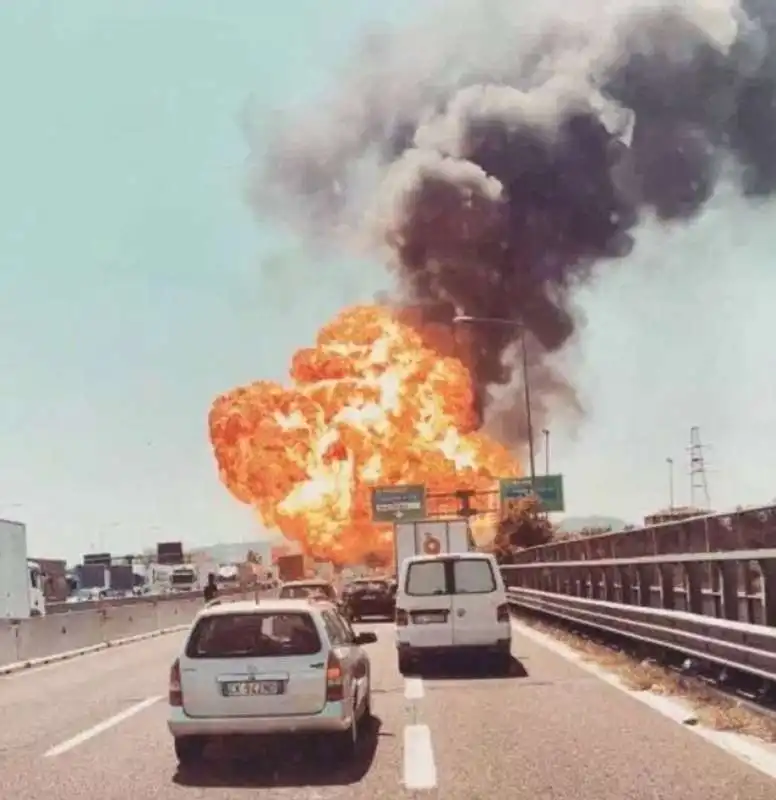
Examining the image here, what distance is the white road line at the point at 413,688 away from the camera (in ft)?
54.3

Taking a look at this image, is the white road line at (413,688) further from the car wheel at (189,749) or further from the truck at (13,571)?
the truck at (13,571)

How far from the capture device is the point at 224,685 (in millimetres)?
10828

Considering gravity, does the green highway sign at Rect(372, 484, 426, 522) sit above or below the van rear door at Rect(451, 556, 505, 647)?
above

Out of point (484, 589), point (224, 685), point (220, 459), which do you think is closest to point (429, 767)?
point (224, 685)

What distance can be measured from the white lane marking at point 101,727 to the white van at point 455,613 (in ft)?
14.4

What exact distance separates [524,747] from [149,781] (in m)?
3.46

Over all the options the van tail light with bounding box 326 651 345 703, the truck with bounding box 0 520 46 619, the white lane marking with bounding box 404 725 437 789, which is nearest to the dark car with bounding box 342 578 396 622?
the truck with bounding box 0 520 46 619

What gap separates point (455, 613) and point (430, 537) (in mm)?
19147

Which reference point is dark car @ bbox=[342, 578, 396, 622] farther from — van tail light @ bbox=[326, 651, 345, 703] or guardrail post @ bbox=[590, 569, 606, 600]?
van tail light @ bbox=[326, 651, 345, 703]

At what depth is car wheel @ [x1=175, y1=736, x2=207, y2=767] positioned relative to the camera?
1096 cm

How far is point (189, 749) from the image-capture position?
1105 cm

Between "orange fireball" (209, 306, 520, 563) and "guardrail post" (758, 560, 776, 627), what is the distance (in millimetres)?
47789

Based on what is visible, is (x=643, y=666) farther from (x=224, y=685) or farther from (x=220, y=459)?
(x=220, y=459)

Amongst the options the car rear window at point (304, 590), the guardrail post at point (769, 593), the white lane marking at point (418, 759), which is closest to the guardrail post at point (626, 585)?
the guardrail post at point (769, 593)
